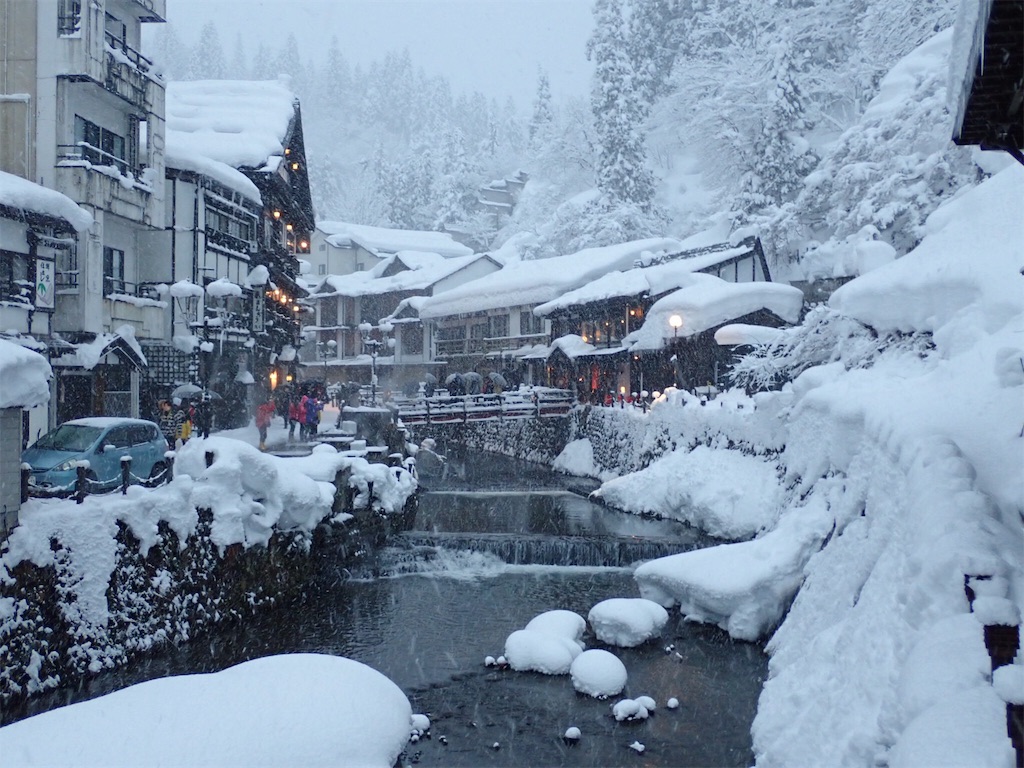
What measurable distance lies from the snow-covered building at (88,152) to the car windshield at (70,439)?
6.66 m

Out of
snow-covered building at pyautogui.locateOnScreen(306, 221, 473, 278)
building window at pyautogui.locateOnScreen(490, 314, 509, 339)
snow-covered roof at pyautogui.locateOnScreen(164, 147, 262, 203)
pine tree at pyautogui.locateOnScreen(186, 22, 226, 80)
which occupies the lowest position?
building window at pyautogui.locateOnScreen(490, 314, 509, 339)

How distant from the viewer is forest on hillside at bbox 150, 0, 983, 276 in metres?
30.2

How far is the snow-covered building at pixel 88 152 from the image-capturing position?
21422mm

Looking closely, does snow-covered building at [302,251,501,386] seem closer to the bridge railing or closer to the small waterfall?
the bridge railing

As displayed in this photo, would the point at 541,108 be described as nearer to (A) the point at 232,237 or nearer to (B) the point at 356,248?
(B) the point at 356,248

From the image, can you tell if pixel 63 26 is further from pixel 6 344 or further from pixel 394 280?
pixel 394 280

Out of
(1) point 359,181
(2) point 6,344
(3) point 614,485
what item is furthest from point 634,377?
(1) point 359,181

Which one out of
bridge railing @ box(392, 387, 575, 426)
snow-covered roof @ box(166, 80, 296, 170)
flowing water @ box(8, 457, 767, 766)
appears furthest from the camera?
bridge railing @ box(392, 387, 575, 426)

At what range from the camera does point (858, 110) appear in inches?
1756

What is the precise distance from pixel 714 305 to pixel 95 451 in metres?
22.2

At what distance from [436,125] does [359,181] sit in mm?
16908

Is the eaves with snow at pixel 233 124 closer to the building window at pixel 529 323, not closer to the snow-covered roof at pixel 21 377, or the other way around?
the building window at pixel 529 323

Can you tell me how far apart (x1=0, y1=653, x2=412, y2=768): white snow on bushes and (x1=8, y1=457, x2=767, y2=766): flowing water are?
2.65 meters

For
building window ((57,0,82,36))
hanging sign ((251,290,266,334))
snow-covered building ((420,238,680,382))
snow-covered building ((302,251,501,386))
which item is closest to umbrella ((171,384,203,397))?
building window ((57,0,82,36))
